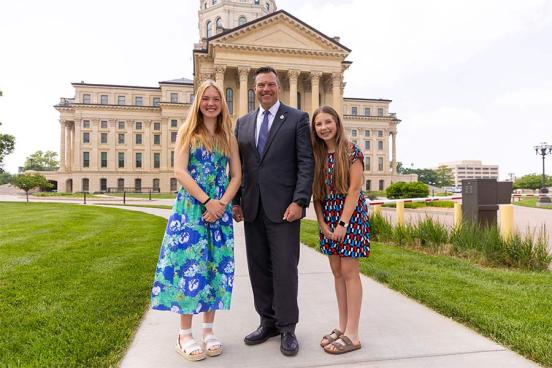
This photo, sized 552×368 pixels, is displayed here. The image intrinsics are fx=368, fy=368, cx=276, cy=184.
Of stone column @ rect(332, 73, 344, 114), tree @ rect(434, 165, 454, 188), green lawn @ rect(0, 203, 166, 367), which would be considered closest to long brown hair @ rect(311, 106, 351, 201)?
green lawn @ rect(0, 203, 166, 367)

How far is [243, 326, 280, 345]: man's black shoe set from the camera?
369 cm

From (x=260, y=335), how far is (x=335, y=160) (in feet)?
6.31

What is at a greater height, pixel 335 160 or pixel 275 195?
pixel 335 160

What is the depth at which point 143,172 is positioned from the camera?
A: 71.2m

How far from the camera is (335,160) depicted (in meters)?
3.63

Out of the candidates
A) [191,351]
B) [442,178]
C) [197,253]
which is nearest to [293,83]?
[197,253]

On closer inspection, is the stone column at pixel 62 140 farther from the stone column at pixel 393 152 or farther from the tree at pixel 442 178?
the tree at pixel 442 178

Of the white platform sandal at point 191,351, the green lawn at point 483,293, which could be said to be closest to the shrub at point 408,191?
the green lawn at point 483,293

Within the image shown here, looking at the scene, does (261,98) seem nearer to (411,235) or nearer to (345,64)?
(411,235)

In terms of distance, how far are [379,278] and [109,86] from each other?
77.0 metres

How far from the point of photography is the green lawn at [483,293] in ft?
12.0

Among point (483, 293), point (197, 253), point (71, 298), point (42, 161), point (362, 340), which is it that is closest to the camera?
point (197, 253)

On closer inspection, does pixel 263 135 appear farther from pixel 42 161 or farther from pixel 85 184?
pixel 42 161

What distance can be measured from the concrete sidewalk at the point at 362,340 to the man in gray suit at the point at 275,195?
0.28 m
